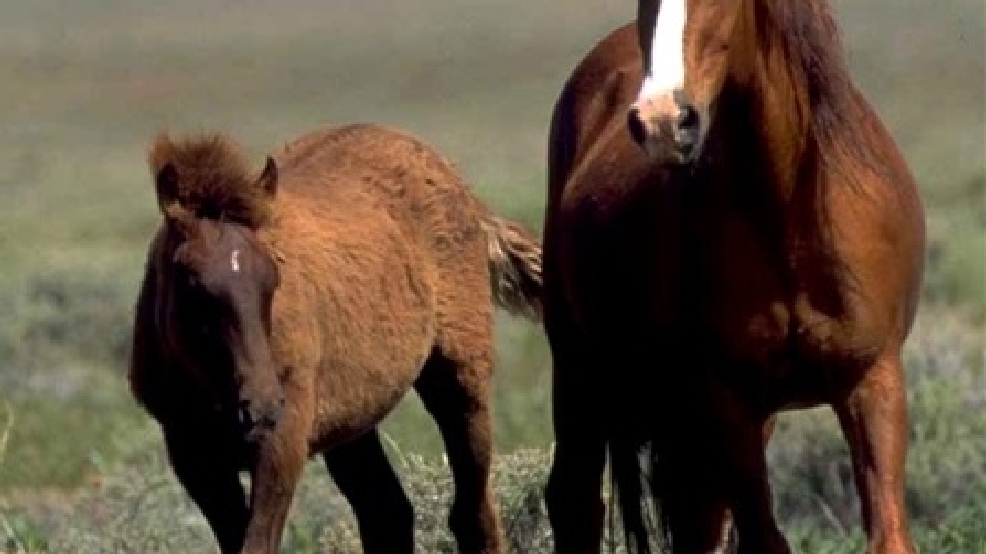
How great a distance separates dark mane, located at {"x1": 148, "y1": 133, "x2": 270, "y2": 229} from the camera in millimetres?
7422

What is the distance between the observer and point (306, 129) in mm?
40031

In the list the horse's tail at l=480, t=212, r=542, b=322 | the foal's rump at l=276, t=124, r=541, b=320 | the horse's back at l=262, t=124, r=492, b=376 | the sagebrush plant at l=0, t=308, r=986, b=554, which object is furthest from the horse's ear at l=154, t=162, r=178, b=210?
the sagebrush plant at l=0, t=308, r=986, b=554

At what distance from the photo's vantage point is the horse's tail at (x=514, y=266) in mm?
→ 9508

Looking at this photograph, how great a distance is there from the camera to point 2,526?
9.96m

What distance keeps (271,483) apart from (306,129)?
32.7 metres

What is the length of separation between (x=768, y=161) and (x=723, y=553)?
2.03 meters

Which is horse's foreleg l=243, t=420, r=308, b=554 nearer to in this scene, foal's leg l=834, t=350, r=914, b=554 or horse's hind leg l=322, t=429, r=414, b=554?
horse's hind leg l=322, t=429, r=414, b=554

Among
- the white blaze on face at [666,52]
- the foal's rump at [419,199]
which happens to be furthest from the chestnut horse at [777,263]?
the foal's rump at [419,199]

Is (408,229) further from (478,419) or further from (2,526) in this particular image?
(2,526)

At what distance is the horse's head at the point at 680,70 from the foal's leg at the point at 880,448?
87cm

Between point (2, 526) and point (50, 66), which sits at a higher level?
point (50, 66)

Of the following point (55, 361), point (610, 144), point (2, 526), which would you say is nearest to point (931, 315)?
point (55, 361)

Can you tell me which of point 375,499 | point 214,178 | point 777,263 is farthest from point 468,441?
point 777,263

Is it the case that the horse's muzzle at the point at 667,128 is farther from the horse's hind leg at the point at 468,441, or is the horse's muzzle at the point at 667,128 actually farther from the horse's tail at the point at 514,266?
the horse's tail at the point at 514,266
